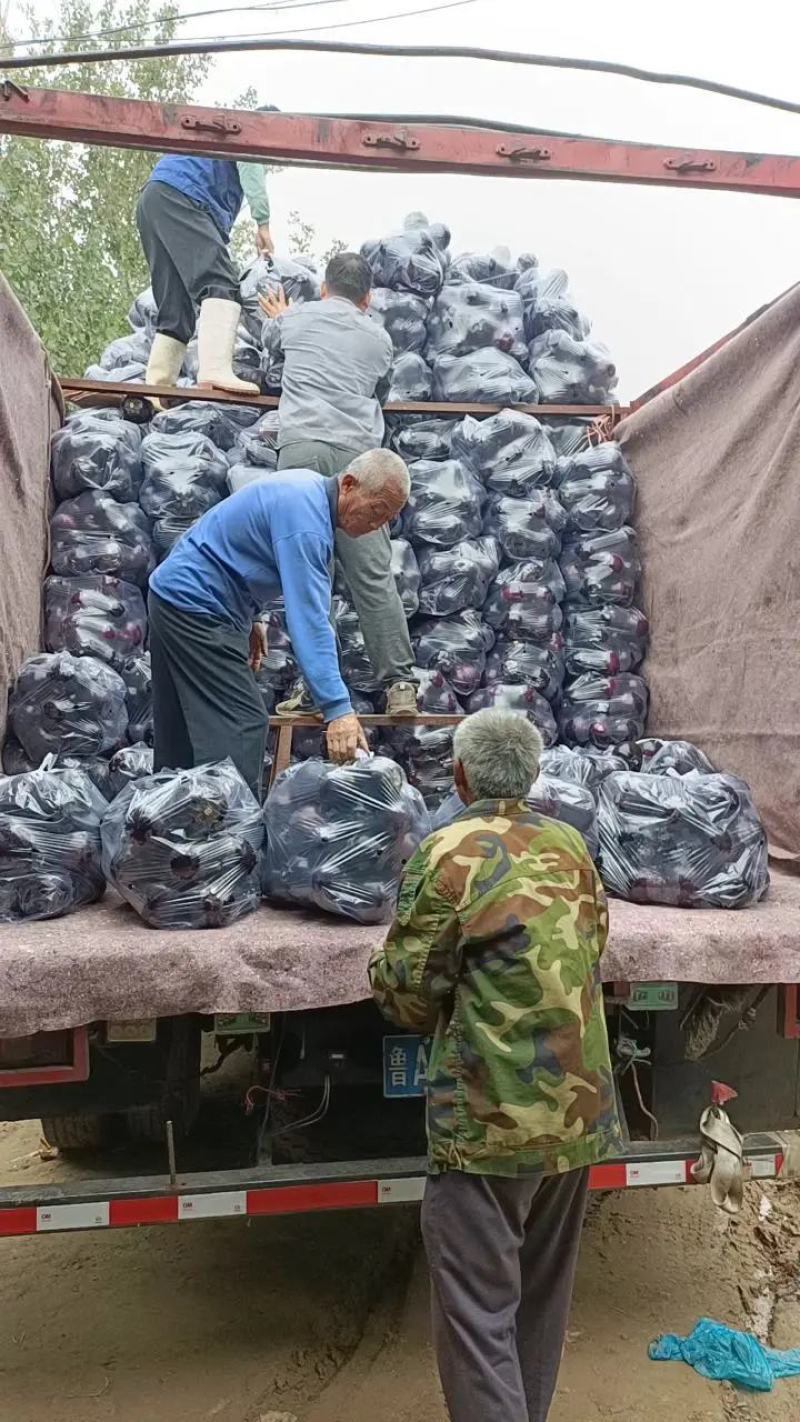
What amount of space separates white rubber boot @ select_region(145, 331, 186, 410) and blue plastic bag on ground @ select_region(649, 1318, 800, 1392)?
4.13 m

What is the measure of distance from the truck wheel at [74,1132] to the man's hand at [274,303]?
3.57 metres

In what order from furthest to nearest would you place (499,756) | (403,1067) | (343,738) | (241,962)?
(343,738)
(403,1067)
(241,962)
(499,756)

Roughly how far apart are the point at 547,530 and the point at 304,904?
254cm

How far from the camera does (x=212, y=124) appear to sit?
3018mm

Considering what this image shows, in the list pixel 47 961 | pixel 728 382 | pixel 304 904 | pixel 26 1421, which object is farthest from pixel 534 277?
pixel 26 1421

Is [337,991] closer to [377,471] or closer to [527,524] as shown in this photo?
[377,471]

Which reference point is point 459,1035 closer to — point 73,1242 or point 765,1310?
point 765,1310

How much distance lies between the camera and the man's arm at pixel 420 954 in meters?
1.91

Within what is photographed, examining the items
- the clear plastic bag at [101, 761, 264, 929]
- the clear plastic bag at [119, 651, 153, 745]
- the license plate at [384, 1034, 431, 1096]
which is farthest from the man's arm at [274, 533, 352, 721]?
the clear plastic bag at [119, 651, 153, 745]

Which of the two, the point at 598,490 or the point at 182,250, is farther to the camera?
the point at 182,250

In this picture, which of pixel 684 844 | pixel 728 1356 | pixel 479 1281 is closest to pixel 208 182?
pixel 684 844

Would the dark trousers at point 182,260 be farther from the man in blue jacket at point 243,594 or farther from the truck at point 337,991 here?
the man in blue jacket at point 243,594

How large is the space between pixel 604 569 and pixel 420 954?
2932 millimetres

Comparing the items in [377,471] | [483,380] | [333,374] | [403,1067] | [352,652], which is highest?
[483,380]
